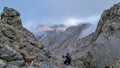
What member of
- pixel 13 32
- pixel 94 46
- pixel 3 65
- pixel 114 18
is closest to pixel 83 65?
pixel 94 46

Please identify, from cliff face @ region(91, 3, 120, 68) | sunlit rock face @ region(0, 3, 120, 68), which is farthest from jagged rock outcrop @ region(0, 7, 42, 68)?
cliff face @ region(91, 3, 120, 68)

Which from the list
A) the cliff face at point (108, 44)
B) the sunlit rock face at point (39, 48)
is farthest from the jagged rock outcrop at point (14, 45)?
the cliff face at point (108, 44)

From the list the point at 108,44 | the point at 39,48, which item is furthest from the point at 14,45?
the point at 108,44

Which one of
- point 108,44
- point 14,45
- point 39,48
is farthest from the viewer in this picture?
point 39,48

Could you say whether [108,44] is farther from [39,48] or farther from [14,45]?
[14,45]

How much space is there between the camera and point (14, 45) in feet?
134

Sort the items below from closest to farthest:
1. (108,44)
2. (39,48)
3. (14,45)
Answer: (14,45) → (108,44) → (39,48)

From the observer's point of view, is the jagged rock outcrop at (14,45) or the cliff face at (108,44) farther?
the cliff face at (108,44)

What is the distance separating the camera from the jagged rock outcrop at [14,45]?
3753 centimetres

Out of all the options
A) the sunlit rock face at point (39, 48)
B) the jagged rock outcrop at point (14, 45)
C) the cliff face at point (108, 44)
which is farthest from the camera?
the cliff face at point (108, 44)

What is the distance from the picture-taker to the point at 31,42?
48.4m

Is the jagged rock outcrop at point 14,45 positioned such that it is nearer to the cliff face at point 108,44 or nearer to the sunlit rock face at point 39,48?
the sunlit rock face at point 39,48

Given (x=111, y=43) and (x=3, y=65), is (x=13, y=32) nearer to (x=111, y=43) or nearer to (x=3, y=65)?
(x=3, y=65)

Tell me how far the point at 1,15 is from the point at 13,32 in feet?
26.6
